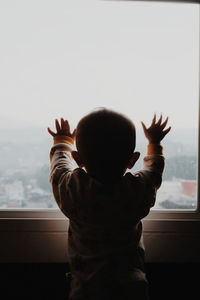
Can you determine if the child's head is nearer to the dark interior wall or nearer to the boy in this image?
the boy

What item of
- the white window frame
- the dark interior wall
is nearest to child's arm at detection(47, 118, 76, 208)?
the white window frame

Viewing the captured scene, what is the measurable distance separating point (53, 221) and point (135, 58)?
0.58 meters

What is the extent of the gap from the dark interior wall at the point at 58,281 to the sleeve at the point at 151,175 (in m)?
0.30

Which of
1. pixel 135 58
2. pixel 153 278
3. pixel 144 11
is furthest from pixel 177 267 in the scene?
pixel 144 11

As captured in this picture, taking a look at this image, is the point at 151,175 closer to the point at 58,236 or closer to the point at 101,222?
the point at 101,222

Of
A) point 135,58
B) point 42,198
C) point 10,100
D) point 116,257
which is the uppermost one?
point 135,58

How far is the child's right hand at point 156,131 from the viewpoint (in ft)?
3.35

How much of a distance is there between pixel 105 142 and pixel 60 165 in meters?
0.16

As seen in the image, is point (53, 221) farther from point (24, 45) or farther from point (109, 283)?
point (24, 45)

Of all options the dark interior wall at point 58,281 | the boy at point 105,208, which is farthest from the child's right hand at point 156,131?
the dark interior wall at point 58,281

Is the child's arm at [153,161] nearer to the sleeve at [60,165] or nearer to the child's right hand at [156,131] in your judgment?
the child's right hand at [156,131]

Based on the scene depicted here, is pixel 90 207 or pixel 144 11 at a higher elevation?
pixel 144 11

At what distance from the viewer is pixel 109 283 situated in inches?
34.4

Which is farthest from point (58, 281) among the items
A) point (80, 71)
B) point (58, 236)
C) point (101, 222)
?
point (80, 71)
